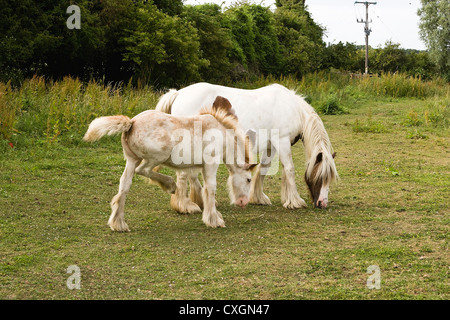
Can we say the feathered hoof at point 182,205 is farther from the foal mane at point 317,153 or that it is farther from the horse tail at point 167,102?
the foal mane at point 317,153

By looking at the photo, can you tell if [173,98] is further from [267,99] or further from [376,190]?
[376,190]

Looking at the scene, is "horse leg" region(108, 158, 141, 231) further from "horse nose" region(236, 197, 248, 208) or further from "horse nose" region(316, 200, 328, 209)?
"horse nose" region(316, 200, 328, 209)

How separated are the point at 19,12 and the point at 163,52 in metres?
4.48

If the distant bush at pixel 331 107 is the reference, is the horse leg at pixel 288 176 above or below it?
below

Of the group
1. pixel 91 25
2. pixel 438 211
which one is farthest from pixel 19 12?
pixel 438 211

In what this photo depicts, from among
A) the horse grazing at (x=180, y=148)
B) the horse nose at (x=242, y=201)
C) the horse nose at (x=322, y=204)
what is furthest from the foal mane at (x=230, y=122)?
the horse nose at (x=322, y=204)

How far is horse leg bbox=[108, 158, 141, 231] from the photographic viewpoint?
568 cm

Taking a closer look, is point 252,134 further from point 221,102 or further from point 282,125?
point 221,102

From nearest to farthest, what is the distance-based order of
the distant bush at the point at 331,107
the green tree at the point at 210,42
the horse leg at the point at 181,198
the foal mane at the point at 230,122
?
the foal mane at the point at 230,122 → the horse leg at the point at 181,198 → the distant bush at the point at 331,107 → the green tree at the point at 210,42

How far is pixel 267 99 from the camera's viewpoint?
7.25 m

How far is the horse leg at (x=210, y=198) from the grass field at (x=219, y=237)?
4.9 inches

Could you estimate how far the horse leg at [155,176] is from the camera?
5812mm

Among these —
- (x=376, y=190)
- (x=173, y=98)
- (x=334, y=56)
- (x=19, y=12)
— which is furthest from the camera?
(x=334, y=56)

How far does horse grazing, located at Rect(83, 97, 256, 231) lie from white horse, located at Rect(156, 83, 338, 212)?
2.62 feet
